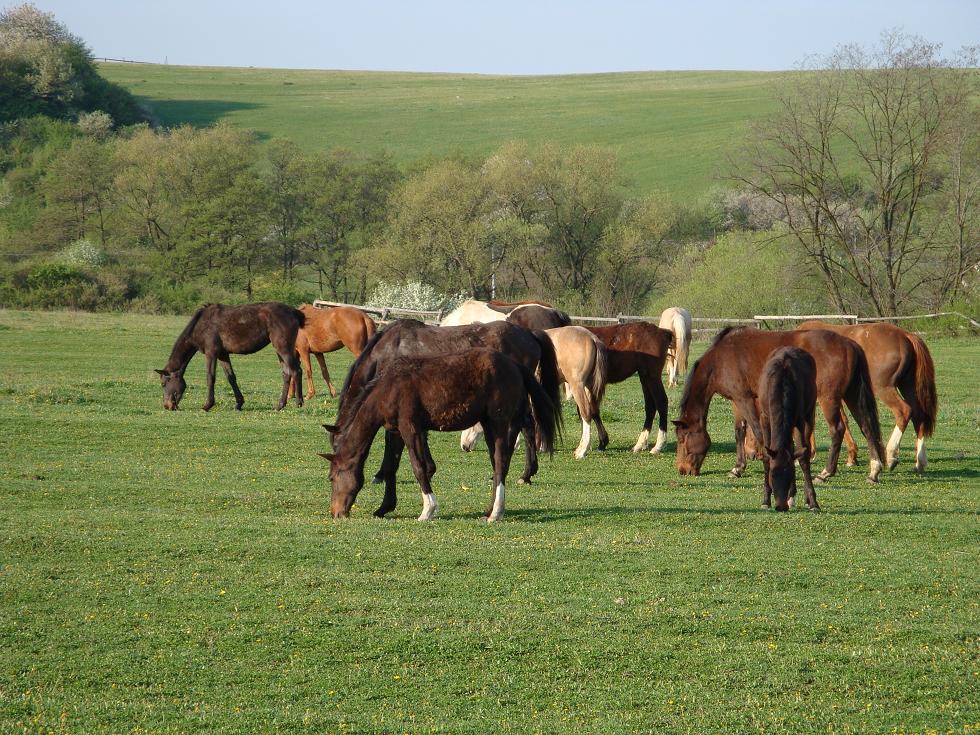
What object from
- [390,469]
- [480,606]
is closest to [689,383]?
[390,469]

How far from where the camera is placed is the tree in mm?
43750

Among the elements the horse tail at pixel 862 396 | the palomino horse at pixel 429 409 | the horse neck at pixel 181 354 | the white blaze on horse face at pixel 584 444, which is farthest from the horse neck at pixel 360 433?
the horse neck at pixel 181 354

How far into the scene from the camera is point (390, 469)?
11.2 m

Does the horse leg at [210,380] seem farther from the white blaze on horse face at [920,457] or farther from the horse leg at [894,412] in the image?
the white blaze on horse face at [920,457]

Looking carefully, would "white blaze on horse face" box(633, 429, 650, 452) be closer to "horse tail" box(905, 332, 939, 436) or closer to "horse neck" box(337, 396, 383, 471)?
"horse tail" box(905, 332, 939, 436)

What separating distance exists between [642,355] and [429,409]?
297 inches

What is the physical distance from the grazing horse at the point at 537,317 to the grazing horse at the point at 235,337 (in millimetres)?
4391

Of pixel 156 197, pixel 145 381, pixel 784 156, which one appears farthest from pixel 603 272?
pixel 145 381

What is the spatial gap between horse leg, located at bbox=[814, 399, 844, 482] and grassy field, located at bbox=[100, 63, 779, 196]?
179 ft

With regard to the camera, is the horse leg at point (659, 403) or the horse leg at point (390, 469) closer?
the horse leg at point (390, 469)

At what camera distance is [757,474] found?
14.6 metres

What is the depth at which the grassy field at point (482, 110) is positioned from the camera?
82688mm

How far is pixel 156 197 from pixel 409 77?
237 feet

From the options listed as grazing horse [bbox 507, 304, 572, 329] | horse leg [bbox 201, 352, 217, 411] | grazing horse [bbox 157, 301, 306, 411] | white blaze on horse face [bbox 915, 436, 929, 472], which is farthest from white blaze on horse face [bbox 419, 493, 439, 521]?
horse leg [bbox 201, 352, 217, 411]
